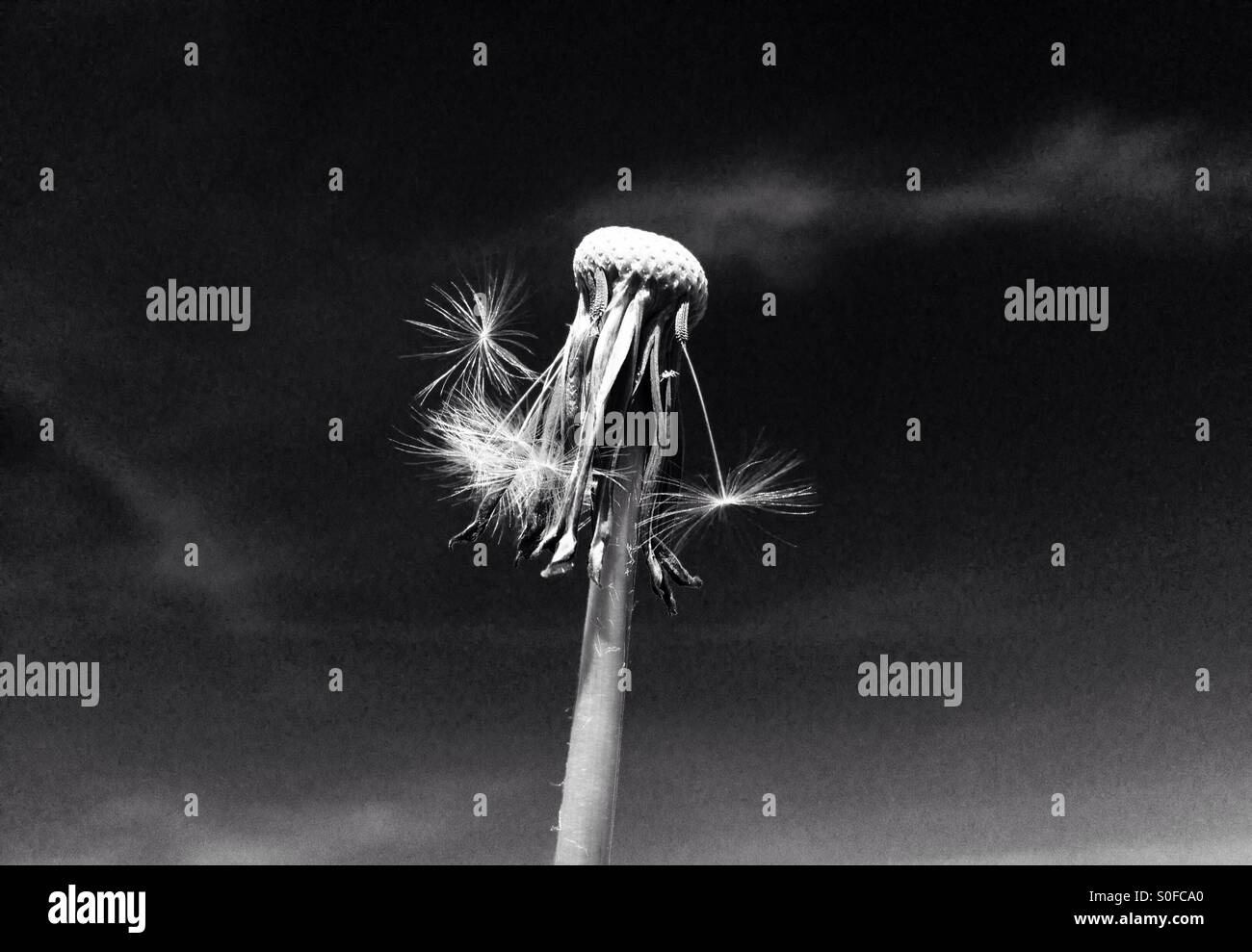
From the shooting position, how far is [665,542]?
1823 centimetres

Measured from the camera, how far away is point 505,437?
18219mm

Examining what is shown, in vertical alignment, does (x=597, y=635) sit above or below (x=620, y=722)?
above

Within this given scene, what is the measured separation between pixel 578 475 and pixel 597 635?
2349mm

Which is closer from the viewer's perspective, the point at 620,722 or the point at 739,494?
the point at 620,722

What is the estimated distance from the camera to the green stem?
51.1ft

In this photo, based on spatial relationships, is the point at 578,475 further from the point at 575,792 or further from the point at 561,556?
the point at 575,792

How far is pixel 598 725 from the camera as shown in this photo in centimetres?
1580

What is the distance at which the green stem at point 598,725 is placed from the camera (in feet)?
51.1

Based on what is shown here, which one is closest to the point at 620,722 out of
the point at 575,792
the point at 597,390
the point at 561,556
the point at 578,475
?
the point at 575,792
